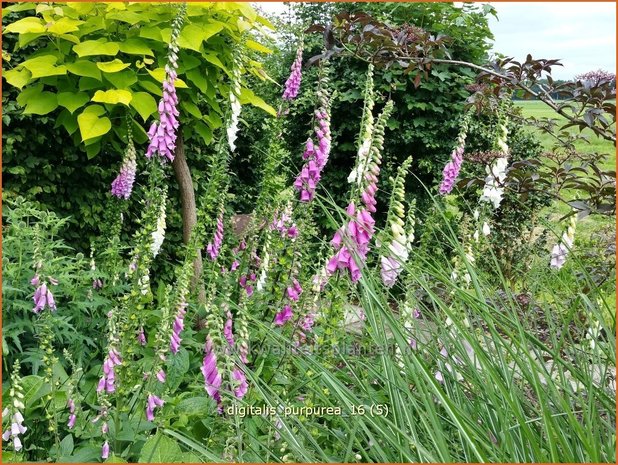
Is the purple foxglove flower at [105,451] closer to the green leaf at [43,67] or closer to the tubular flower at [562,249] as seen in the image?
the tubular flower at [562,249]

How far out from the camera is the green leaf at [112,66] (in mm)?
3510

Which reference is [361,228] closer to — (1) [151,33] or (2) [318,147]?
(2) [318,147]

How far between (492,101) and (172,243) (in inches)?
121

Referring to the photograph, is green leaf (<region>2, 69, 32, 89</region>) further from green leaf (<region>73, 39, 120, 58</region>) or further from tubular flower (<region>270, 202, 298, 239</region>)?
tubular flower (<region>270, 202, 298, 239</region>)

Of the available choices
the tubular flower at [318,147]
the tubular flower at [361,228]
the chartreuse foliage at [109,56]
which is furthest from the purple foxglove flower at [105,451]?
Answer: the chartreuse foliage at [109,56]

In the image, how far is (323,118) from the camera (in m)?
3.02

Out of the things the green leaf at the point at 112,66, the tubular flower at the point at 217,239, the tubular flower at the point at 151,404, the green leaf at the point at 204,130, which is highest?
the green leaf at the point at 112,66

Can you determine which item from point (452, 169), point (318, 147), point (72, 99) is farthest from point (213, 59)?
point (452, 169)

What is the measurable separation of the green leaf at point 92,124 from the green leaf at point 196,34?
2.10ft

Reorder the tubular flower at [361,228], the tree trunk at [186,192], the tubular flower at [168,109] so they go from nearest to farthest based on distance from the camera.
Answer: the tubular flower at [361,228] → the tubular flower at [168,109] → the tree trunk at [186,192]

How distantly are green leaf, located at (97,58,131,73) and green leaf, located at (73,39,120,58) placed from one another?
0.06m

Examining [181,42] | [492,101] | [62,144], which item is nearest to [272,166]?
Result: [181,42]

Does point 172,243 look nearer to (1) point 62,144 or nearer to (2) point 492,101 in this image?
(1) point 62,144

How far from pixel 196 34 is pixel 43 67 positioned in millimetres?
885
